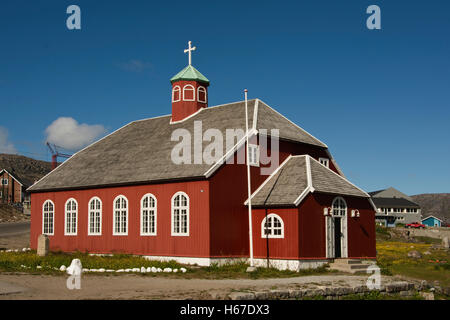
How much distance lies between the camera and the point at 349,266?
88.0 ft

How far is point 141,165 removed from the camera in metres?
32.4

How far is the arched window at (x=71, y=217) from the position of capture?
35.0 meters

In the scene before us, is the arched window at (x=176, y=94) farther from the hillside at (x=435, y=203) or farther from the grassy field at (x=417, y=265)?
the hillside at (x=435, y=203)

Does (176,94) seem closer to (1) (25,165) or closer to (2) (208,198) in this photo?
(2) (208,198)

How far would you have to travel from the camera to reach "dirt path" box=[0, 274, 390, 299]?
16016mm

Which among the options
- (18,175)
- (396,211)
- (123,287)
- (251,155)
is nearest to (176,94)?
(251,155)

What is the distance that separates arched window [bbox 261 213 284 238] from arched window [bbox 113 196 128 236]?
873 cm

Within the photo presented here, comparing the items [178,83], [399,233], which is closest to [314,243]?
[178,83]

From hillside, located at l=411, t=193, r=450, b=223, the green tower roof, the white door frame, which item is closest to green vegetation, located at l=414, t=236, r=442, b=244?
the white door frame

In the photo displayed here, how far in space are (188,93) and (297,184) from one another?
1203cm

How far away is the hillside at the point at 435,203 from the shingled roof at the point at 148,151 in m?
131
